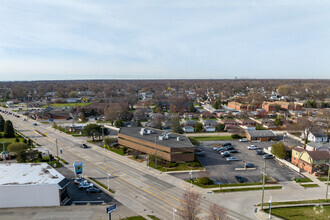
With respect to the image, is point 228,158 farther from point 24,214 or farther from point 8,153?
point 8,153

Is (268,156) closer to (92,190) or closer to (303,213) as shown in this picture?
(303,213)

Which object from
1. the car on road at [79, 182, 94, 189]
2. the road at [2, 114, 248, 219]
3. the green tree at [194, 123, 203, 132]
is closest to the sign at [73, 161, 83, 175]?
the road at [2, 114, 248, 219]

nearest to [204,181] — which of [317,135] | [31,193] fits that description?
[31,193]

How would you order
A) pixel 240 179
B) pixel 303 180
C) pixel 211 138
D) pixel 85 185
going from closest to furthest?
pixel 85 185 → pixel 240 179 → pixel 303 180 → pixel 211 138

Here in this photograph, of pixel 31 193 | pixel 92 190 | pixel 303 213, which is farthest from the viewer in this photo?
pixel 92 190

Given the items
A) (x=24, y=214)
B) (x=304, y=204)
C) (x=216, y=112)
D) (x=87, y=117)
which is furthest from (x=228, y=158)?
(x=87, y=117)

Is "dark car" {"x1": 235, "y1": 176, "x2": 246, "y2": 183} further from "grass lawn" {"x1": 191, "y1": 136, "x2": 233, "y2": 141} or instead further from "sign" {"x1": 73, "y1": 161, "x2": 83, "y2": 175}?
"sign" {"x1": 73, "y1": 161, "x2": 83, "y2": 175}
